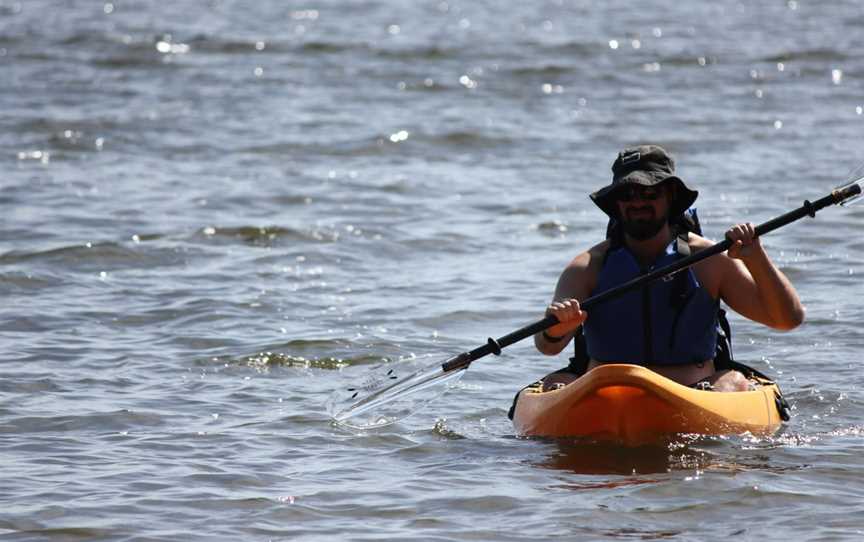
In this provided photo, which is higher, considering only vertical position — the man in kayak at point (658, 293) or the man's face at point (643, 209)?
the man's face at point (643, 209)

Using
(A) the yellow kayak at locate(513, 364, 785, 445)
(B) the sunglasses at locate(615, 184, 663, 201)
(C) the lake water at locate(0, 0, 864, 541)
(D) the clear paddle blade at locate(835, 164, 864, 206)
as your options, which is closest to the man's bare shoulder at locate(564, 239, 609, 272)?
(B) the sunglasses at locate(615, 184, 663, 201)

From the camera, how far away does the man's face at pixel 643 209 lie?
6152 mm

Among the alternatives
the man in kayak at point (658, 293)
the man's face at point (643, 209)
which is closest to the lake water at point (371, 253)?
the man in kayak at point (658, 293)

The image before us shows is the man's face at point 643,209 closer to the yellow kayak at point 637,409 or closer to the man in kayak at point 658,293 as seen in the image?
the man in kayak at point 658,293

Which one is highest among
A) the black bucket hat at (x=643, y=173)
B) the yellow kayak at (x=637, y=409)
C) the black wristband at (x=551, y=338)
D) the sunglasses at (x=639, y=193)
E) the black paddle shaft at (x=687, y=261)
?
the black bucket hat at (x=643, y=173)

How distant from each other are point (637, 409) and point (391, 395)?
1.29 meters

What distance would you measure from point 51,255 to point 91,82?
7690mm

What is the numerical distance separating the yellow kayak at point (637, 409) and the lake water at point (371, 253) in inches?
3.7

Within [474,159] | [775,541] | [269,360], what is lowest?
[775,541]

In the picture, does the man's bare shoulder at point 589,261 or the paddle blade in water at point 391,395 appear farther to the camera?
the paddle blade in water at point 391,395

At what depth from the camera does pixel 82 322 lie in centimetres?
865

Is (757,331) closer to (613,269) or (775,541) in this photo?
(613,269)

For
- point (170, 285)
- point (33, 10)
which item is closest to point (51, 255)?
point (170, 285)

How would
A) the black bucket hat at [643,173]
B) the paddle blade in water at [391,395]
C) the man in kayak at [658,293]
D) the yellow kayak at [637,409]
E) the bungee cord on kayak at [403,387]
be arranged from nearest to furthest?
the yellow kayak at [637,409] → the black bucket hat at [643,173] → the man in kayak at [658,293] → the bungee cord on kayak at [403,387] → the paddle blade in water at [391,395]
